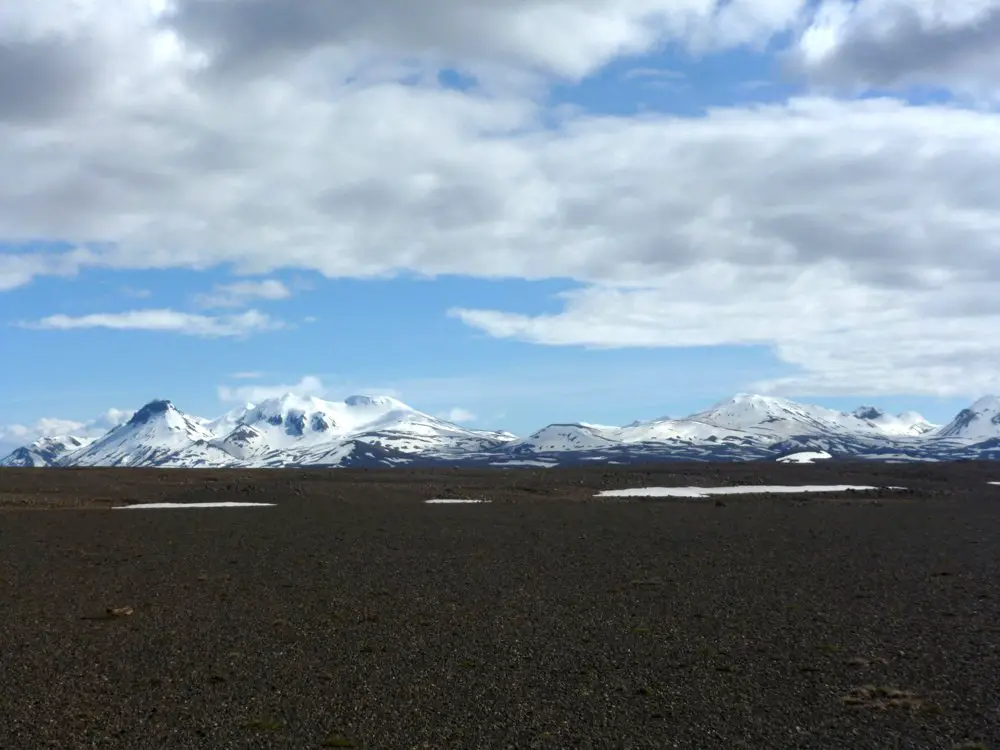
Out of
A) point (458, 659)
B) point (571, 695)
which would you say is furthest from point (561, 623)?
point (571, 695)

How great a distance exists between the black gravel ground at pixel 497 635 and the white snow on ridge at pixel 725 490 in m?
19.0

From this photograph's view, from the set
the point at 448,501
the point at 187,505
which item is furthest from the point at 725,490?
the point at 187,505

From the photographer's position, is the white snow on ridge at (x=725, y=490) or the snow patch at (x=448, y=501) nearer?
the snow patch at (x=448, y=501)

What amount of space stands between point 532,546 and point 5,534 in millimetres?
17479

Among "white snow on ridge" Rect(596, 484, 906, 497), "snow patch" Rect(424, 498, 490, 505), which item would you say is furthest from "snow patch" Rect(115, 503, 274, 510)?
"white snow on ridge" Rect(596, 484, 906, 497)

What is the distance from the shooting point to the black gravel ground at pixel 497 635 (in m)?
13.1

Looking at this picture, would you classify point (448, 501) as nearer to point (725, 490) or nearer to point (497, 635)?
point (725, 490)

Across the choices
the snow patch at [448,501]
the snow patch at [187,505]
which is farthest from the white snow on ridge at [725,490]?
the snow patch at [187,505]

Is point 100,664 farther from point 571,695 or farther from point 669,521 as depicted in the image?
point 669,521

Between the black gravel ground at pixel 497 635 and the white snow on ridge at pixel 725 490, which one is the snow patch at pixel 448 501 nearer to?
the white snow on ridge at pixel 725 490

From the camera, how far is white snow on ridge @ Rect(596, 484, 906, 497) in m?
58.0

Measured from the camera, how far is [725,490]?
62.0 metres

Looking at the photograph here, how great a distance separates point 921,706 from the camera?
13.7 metres

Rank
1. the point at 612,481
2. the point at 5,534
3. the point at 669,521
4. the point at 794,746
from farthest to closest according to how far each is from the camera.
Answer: the point at 612,481 < the point at 669,521 < the point at 5,534 < the point at 794,746
